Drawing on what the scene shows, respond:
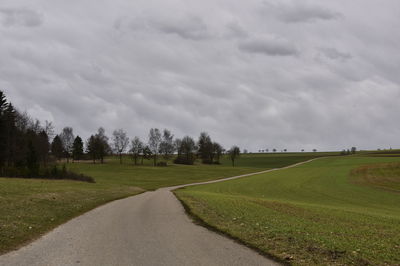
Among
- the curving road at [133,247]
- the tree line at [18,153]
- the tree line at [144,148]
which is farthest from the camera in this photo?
the tree line at [144,148]

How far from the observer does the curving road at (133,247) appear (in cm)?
888

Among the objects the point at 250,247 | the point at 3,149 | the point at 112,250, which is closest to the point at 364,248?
the point at 250,247

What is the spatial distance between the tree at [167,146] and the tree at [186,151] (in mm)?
3886

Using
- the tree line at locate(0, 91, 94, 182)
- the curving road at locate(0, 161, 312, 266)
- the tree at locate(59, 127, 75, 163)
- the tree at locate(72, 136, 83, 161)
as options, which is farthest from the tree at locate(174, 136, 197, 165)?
the curving road at locate(0, 161, 312, 266)

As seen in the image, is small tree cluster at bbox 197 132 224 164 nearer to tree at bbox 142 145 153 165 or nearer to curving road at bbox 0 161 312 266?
tree at bbox 142 145 153 165

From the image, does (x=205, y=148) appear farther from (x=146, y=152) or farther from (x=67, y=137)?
(x=67, y=137)

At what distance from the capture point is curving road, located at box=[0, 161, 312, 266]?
29.1 feet

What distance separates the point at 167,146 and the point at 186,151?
889cm

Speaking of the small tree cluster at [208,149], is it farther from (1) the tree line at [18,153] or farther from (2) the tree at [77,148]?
(1) the tree line at [18,153]

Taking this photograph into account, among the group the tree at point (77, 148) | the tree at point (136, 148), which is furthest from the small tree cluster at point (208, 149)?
the tree at point (77, 148)

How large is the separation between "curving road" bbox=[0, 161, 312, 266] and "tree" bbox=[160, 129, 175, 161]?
124334 mm

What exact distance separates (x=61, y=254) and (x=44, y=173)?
2045 inches

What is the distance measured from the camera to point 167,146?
14188cm

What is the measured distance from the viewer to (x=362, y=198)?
127 ft
